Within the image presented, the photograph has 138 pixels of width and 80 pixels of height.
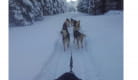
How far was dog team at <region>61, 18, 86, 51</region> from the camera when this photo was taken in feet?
9.48

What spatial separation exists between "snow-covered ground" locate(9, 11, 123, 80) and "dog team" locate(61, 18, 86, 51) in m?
0.03

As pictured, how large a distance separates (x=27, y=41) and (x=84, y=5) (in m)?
0.56

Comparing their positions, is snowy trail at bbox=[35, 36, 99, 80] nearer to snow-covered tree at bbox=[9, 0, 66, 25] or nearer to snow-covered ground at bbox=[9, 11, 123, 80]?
snow-covered ground at bbox=[9, 11, 123, 80]

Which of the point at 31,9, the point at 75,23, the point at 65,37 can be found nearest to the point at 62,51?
the point at 65,37

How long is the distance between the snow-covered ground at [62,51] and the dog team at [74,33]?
3cm

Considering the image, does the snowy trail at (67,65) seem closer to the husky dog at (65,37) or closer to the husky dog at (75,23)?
the husky dog at (65,37)

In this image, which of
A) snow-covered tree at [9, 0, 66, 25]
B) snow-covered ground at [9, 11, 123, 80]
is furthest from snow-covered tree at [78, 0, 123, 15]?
snow-covered tree at [9, 0, 66, 25]

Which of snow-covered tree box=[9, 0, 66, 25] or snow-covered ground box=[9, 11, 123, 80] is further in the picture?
snow-covered tree box=[9, 0, 66, 25]

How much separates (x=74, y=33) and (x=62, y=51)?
18cm

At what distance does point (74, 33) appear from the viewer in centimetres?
290

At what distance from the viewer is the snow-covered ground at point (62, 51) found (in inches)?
110

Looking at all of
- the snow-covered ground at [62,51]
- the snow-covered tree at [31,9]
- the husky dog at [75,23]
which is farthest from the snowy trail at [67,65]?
the snow-covered tree at [31,9]

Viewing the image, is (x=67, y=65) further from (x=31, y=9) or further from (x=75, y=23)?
(x=31, y=9)
